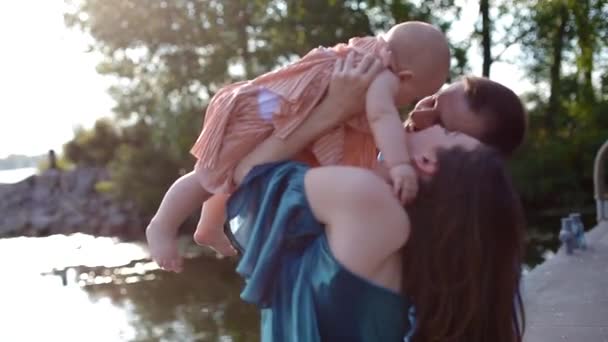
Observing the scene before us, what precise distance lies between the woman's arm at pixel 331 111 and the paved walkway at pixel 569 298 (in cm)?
264

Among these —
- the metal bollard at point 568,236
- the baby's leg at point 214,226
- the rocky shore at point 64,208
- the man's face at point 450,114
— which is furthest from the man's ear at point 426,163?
the rocky shore at point 64,208

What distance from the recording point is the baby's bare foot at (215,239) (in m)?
1.74

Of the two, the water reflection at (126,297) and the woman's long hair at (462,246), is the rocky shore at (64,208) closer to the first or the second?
the water reflection at (126,297)

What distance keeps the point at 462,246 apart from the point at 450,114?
287 mm

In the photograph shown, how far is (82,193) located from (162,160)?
14.1 ft

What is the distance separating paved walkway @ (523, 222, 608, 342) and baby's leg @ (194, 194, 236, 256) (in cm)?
245

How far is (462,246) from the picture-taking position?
1391 mm

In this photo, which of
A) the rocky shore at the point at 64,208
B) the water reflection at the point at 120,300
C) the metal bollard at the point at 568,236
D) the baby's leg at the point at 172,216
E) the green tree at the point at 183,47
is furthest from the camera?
the rocky shore at the point at 64,208

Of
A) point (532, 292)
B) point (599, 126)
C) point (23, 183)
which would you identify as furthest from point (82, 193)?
point (532, 292)

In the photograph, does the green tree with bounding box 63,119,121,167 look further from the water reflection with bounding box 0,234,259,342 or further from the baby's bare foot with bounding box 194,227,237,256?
the baby's bare foot with bounding box 194,227,237,256

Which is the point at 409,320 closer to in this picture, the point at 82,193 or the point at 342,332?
the point at 342,332

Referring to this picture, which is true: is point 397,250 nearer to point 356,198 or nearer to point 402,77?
point 356,198

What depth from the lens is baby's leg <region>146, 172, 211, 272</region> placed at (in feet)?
5.40

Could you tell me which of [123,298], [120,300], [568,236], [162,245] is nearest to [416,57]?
[162,245]
